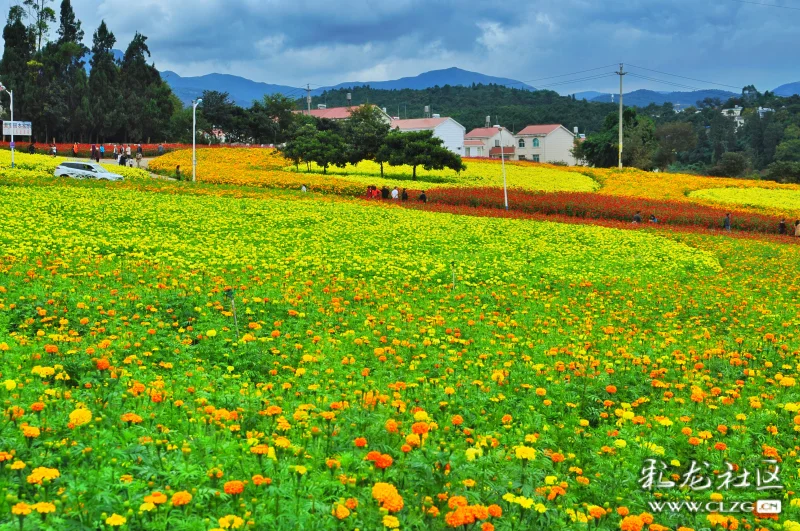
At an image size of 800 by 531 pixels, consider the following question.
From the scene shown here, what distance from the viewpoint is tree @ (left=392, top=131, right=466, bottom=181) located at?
44125 millimetres

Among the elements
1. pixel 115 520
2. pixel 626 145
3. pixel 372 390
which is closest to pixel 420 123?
pixel 626 145

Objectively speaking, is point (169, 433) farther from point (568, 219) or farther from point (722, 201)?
point (722, 201)

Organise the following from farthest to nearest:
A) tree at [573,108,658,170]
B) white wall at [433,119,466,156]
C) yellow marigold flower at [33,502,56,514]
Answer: white wall at [433,119,466,156], tree at [573,108,658,170], yellow marigold flower at [33,502,56,514]

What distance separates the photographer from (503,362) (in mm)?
8273

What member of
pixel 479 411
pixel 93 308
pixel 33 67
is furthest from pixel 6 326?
pixel 33 67

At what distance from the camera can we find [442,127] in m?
88.8

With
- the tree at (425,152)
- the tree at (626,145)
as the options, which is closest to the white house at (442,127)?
the tree at (626,145)

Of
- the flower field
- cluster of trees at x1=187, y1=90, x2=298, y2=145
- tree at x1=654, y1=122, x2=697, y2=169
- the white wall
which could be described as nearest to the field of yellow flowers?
the flower field

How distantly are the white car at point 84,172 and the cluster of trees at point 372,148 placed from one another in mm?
15535

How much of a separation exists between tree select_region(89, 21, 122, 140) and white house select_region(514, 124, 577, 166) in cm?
5490

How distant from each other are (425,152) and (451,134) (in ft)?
157

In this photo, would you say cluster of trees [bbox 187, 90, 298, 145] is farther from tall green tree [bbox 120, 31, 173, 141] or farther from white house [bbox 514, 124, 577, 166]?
white house [bbox 514, 124, 577, 166]

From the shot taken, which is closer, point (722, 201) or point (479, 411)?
point (479, 411)

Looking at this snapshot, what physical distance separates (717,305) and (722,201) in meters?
32.4
